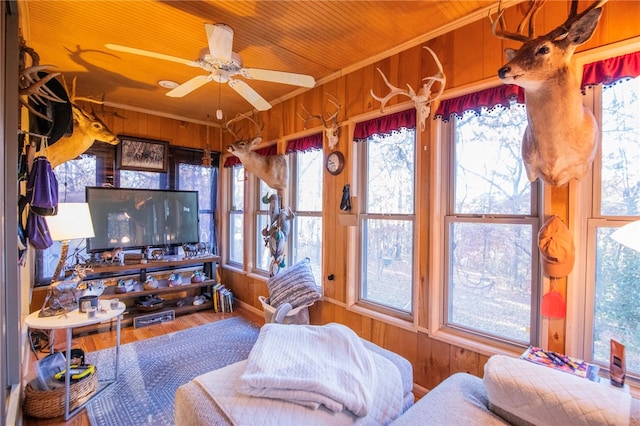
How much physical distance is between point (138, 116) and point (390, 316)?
4.07 metres

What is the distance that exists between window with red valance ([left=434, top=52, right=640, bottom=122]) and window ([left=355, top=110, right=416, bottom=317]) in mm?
327

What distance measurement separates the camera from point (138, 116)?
4.12 metres

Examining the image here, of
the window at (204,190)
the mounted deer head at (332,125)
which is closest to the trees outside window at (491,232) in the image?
the mounted deer head at (332,125)

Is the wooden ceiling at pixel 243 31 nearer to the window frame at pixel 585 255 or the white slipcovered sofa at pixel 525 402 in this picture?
the window frame at pixel 585 255

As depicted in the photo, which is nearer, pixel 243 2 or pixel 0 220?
pixel 0 220

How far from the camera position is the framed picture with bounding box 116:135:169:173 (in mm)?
3975

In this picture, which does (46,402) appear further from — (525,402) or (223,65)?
(525,402)

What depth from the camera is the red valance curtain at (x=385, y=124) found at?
2436mm

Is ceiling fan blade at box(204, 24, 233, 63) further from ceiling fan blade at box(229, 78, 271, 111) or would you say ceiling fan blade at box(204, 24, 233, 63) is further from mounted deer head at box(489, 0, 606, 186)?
mounted deer head at box(489, 0, 606, 186)

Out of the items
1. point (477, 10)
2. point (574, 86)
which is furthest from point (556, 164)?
point (477, 10)

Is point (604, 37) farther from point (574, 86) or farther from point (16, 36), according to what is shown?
point (16, 36)

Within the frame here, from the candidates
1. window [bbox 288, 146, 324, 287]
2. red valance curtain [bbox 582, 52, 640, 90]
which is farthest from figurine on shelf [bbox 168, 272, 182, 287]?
red valance curtain [bbox 582, 52, 640, 90]

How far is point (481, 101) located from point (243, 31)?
5.98 ft

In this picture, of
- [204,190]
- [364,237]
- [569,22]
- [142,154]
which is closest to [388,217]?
[364,237]
